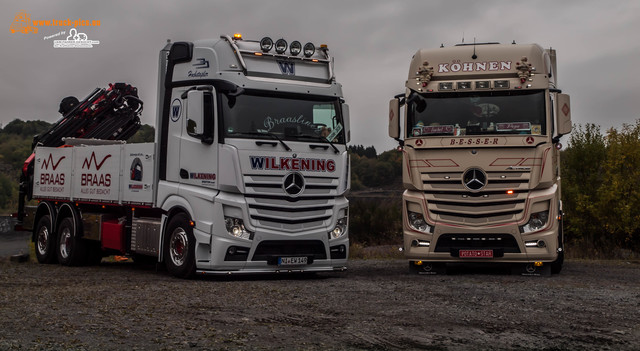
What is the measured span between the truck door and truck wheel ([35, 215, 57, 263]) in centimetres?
600

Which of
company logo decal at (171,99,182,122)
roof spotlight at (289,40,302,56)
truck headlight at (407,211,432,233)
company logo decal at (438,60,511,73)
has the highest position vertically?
roof spotlight at (289,40,302,56)

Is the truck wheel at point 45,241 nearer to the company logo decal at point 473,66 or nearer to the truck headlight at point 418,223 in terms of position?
the truck headlight at point 418,223

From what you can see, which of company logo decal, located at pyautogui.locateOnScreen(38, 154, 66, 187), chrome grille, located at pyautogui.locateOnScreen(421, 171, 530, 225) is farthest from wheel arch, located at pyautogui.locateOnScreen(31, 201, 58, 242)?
chrome grille, located at pyautogui.locateOnScreen(421, 171, 530, 225)

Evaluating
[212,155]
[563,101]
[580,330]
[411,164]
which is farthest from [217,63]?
[580,330]

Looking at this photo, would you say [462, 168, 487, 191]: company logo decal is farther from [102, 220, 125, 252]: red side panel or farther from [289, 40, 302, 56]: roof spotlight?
[102, 220, 125, 252]: red side panel

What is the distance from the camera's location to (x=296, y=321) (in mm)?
8203

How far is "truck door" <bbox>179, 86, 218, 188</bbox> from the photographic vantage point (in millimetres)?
12023

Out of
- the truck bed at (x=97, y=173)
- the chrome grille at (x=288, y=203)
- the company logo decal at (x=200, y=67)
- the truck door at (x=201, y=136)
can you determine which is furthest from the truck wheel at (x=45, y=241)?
the chrome grille at (x=288, y=203)

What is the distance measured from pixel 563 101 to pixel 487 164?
1695 mm

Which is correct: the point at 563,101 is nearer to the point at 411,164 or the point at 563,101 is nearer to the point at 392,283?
Answer: the point at 411,164

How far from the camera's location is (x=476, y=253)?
13172mm

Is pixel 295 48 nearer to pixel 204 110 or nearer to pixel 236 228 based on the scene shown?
pixel 204 110

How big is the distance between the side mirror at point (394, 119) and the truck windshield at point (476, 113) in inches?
9.4

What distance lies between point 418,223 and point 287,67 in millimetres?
3507
